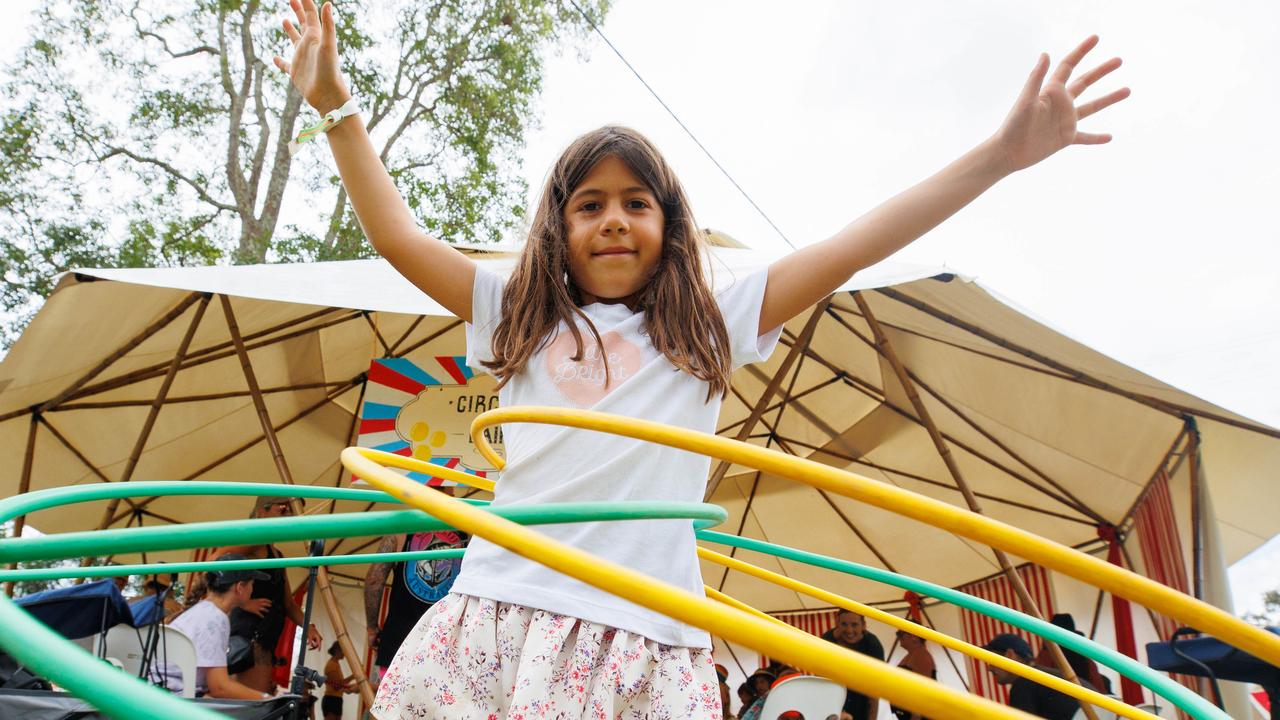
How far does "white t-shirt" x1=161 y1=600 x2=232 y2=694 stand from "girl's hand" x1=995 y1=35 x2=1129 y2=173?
4.57 m

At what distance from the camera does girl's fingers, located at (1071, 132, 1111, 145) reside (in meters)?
1.78

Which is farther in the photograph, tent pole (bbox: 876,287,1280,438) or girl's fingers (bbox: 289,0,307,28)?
tent pole (bbox: 876,287,1280,438)

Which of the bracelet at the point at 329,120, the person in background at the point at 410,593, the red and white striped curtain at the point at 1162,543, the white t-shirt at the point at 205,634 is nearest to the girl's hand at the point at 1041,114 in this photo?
the bracelet at the point at 329,120

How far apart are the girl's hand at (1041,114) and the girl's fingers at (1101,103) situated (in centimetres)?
2

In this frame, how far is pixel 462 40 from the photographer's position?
612 inches

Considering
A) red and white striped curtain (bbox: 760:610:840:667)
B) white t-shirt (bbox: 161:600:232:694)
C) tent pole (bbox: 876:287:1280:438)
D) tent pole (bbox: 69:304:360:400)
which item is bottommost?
white t-shirt (bbox: 161:600:232:694)

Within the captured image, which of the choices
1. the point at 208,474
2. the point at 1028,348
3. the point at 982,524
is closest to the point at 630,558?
the point at 982,524

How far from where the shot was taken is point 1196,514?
473 centimetres

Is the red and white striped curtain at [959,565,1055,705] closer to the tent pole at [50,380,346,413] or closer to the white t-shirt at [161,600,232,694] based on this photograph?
the white t-shirt at [161,600,232,694]

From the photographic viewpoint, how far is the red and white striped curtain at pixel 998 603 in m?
7.34

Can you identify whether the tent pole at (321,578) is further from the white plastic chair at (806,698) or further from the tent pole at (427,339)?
the white plastic chair at (806,698)

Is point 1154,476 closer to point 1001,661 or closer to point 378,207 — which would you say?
point 1001,661

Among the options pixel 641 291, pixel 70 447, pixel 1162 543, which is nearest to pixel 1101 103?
pixel 641 291

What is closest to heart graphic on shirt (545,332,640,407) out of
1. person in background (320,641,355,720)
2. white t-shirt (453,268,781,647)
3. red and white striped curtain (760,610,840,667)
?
white t-shirt (453,268,781,647)
